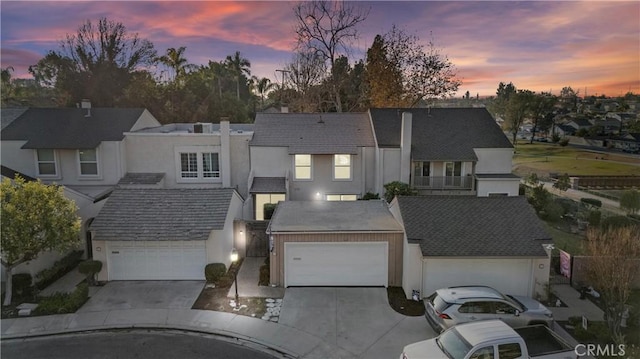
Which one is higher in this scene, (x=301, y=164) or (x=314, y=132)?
(x=314, y=132)

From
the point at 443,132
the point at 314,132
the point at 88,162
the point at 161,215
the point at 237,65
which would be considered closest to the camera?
the point at 161,215

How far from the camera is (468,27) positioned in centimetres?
2258

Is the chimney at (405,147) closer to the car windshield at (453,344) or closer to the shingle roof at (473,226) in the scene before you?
the shingle roof at (473,226)

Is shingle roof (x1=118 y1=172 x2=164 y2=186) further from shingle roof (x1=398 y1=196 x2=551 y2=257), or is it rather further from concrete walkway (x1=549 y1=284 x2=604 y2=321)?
concrete walkway (x1=549 y1=284 x2=604 y2=321)

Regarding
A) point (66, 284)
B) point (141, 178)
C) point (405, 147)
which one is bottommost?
point (66, 284)

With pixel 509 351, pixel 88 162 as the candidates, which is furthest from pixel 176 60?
pixel 509 351

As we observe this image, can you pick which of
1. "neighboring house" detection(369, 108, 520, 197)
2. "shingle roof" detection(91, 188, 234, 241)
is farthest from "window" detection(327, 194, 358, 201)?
"shingle roof" detection(91, 188, 234, 241)

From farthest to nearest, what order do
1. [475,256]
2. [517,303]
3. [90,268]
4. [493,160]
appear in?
1. [493,160]
2. [90,268]
3. [475,256]
4. [517,303]

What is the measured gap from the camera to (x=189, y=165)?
2525 cm

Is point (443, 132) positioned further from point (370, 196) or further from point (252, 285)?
point (252, 285)

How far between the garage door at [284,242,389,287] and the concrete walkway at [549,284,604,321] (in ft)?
20.1

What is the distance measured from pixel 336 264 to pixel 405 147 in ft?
38.0

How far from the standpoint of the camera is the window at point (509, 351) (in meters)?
9.53

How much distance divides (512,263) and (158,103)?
136 ft
